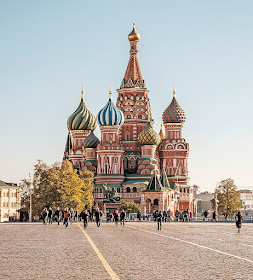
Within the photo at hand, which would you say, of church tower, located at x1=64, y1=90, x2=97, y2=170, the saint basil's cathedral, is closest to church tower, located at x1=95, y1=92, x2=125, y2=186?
the saint basil's cathedral

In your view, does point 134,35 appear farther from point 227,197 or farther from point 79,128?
point 227,197

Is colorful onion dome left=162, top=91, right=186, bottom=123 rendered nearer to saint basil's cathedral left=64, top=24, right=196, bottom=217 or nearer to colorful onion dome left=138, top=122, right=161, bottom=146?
saint basil's cathedral left=64, top=24, right=196, bottom=217

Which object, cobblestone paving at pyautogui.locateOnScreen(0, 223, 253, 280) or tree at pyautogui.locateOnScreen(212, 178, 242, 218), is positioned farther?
tree at pyautogui.locateOnScreen(212, 178, 242, 218)

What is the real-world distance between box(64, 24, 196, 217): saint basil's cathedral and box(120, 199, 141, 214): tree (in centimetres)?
232

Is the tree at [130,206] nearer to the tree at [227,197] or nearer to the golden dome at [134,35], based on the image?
the tree at [227,197]

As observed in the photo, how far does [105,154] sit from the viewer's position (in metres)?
112

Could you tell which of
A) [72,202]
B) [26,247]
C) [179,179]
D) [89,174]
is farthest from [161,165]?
[26,247]

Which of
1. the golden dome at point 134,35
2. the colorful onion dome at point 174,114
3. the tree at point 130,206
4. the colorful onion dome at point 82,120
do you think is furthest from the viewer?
the colorful onion dome at point 82,120

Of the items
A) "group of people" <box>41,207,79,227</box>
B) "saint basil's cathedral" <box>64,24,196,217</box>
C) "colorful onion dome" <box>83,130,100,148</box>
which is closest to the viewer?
"group of people" <box>41,207,79,227</box>

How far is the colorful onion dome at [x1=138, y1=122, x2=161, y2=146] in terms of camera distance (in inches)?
4491

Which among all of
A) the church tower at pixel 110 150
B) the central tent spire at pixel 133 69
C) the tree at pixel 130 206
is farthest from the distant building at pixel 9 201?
the central tent spire at pixel 133 69

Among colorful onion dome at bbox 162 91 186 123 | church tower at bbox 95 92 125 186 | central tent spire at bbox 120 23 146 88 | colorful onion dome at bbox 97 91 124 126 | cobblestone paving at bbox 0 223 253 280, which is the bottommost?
cobblestone paving at bbox 0 223 253 280

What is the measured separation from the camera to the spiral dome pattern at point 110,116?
112500 mm

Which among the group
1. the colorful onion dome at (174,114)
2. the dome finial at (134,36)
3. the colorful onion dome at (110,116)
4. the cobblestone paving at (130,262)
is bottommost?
the cobblestone paving at (130,262)
